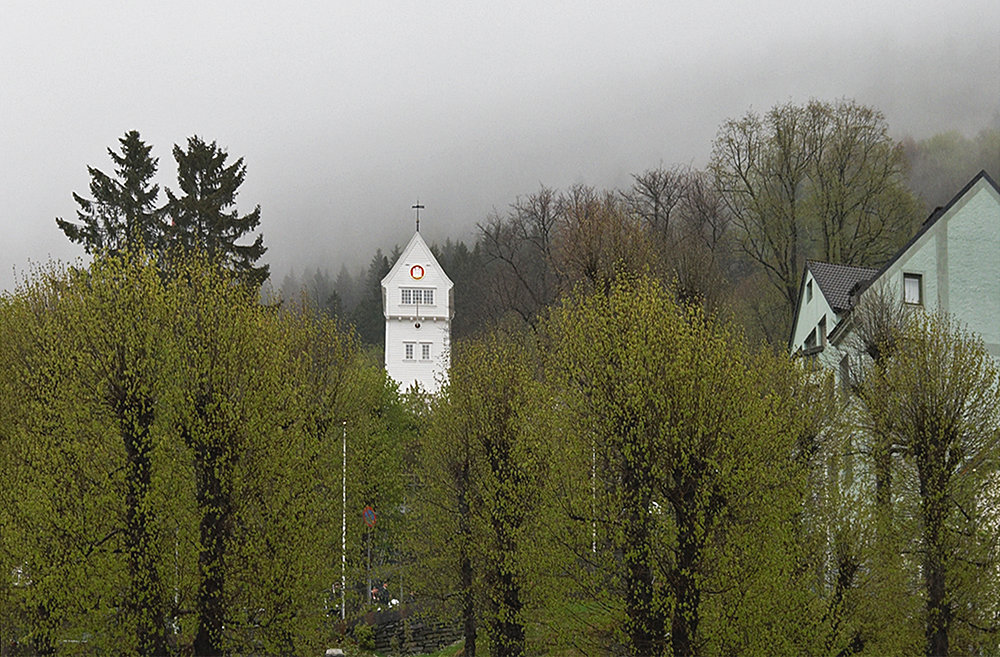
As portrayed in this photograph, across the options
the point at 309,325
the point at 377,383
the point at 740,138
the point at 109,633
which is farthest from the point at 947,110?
the point at 109,633

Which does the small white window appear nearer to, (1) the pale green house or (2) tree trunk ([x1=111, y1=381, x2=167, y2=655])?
(1) the pale green house

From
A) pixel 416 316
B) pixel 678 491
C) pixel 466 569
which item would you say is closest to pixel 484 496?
pixel 466 569

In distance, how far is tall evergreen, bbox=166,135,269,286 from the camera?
4381cm

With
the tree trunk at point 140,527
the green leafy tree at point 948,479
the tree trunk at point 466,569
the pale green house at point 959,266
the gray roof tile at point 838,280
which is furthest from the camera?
A: the gray roof tile at point 838,280

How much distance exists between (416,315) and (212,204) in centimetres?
2292

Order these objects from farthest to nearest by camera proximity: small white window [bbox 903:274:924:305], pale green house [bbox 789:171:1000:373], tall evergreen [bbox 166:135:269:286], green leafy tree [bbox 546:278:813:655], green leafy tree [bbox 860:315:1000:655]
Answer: tall evergreen [bbox 166:135:269:286], small white window [bbox 903:274:924:305], pale green house [bbox 789:171:1000:373], green leafy tree [bbox 860:315:1000:655], green leafy tree [bbox 546:278:813:655]

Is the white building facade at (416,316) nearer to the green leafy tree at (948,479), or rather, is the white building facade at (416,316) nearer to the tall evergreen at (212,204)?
the tall evergreen at (212,204)

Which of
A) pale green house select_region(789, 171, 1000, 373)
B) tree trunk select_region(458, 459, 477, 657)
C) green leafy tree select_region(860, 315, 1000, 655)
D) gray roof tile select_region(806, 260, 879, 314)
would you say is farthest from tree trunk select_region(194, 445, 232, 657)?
gray roof tile select_region(806, 260, 879, 314)

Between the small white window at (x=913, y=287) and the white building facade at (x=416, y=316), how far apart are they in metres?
37.3

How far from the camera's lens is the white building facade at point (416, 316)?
212 feet

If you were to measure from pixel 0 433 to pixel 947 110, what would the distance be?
6532cm

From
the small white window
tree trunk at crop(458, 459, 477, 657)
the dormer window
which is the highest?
the dormer window

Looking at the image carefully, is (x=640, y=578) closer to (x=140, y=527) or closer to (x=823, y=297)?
(x=140, y=527)

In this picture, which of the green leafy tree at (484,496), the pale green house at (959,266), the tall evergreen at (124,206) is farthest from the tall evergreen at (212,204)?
the pale green house at (959,266)
